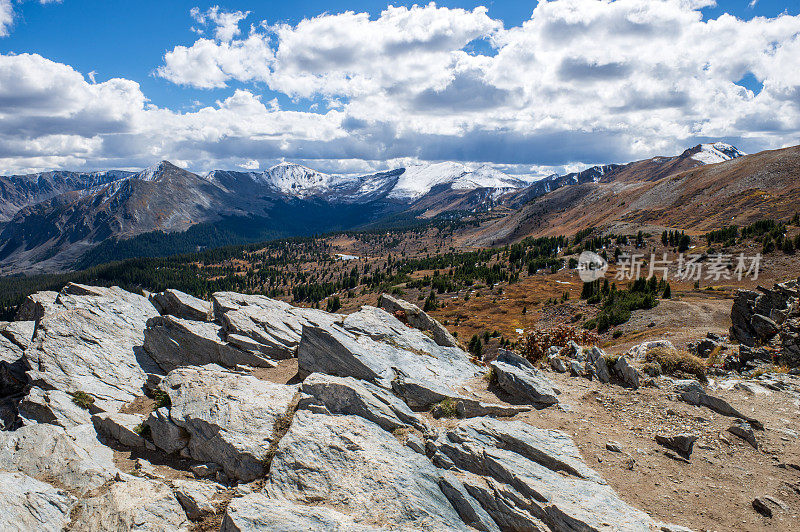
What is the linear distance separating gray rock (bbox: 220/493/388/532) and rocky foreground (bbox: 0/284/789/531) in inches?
2.0

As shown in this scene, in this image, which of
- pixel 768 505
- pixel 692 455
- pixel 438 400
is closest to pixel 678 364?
pixel 692 455

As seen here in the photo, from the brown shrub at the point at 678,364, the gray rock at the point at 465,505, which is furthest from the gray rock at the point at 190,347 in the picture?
the brown shrub at the point at 678,364

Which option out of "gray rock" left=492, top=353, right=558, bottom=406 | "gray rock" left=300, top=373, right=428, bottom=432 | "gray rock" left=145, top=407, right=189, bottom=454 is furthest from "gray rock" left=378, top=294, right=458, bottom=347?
"gray rock" left=145, top=407, right=189, bottom=454

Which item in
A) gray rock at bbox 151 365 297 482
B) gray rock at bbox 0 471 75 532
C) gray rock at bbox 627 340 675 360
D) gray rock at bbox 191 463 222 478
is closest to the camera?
gray rock at bbox 0 471 75 532

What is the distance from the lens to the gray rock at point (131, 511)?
43.3 ft

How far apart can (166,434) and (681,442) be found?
25662mm

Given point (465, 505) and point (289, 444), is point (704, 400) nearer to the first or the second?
point (465, 505)

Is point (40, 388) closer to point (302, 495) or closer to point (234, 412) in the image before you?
point (234, 412)

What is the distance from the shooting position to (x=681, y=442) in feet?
56.0

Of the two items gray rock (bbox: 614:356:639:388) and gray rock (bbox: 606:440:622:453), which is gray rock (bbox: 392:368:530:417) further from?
gray rock (bbox: 614:356:639:388)

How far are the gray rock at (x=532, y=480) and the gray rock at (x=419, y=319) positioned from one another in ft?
55.1

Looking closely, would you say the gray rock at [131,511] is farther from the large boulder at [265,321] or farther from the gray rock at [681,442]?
the gray rock at [681,442]

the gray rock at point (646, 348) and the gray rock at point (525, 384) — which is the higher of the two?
the gray rock at point (646, 348)

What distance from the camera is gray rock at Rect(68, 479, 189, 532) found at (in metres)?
13.2
